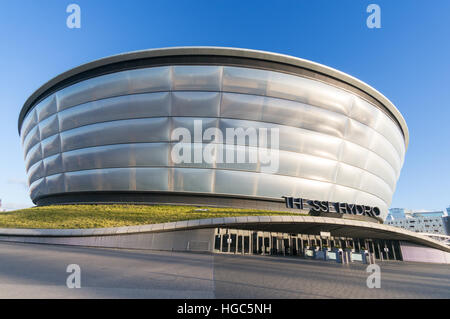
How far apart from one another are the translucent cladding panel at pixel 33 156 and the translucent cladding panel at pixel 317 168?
34.9 meters

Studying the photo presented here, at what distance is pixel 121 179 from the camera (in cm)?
2688

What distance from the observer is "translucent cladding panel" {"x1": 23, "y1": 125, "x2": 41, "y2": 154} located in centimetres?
3484

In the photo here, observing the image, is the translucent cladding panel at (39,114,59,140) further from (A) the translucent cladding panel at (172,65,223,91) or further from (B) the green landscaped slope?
(A) the translucent cladding panel at (172,65,223,91)

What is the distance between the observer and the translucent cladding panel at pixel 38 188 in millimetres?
33438

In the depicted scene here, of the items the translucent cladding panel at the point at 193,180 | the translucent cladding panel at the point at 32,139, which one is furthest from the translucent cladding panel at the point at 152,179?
the translucent cladding panel at the point at 32,139

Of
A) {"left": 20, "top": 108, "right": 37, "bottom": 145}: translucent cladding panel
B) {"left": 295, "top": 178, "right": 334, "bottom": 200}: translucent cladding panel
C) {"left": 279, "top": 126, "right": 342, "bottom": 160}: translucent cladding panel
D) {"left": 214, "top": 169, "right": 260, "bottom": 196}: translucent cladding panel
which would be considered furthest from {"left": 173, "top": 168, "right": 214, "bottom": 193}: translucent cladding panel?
{"left": 20, "top": 108, "right": 37, "bottom": 145}: translucent cladding panel

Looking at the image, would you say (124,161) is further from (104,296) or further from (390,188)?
(390,188)

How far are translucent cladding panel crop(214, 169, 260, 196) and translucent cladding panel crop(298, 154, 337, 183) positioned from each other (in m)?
5.51

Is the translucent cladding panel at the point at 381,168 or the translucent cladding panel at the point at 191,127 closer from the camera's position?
the translucent cladding panel at the point at 191,127

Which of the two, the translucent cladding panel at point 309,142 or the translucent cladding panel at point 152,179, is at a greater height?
the translucent cladding panel at point 309,142

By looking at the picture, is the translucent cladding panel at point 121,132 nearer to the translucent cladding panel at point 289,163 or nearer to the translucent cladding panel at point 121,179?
the translucent cladding panel at point 121,179

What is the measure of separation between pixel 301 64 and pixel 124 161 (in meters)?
22.3
